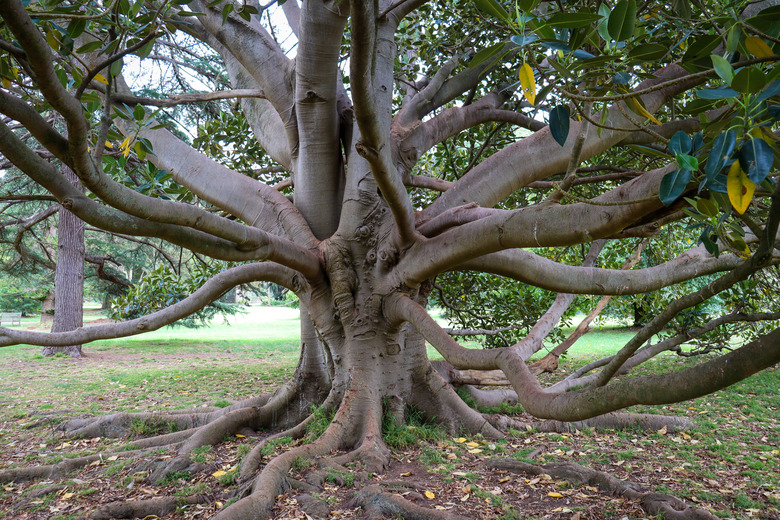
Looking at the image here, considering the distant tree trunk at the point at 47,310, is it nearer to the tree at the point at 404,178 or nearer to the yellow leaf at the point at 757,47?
the tree at the point at 404,178

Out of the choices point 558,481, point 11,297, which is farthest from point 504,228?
point 11,297

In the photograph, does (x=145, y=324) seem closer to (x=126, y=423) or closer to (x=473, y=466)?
(x=126, y=423)

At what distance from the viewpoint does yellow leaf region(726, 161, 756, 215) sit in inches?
50.9

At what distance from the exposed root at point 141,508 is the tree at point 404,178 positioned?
0.51m

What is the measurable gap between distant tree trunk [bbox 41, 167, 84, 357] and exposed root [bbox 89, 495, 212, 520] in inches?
418

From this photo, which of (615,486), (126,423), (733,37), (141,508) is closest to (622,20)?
(733,37)

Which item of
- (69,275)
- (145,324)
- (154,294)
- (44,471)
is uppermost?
(69,275)

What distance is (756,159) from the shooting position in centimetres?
120

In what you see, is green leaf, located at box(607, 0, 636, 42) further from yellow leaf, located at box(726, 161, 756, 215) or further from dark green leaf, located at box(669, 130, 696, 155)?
yellow leaf, located at box(726, 161, 756, 215)

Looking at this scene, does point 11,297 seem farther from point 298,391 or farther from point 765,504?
point 765,504

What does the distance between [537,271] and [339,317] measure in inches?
82.3

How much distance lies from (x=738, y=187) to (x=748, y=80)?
28 centimetres

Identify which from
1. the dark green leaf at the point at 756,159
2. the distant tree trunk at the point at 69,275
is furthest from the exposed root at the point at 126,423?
the distant tree trunk at the point at 69,275

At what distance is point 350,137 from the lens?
15.7 ft
